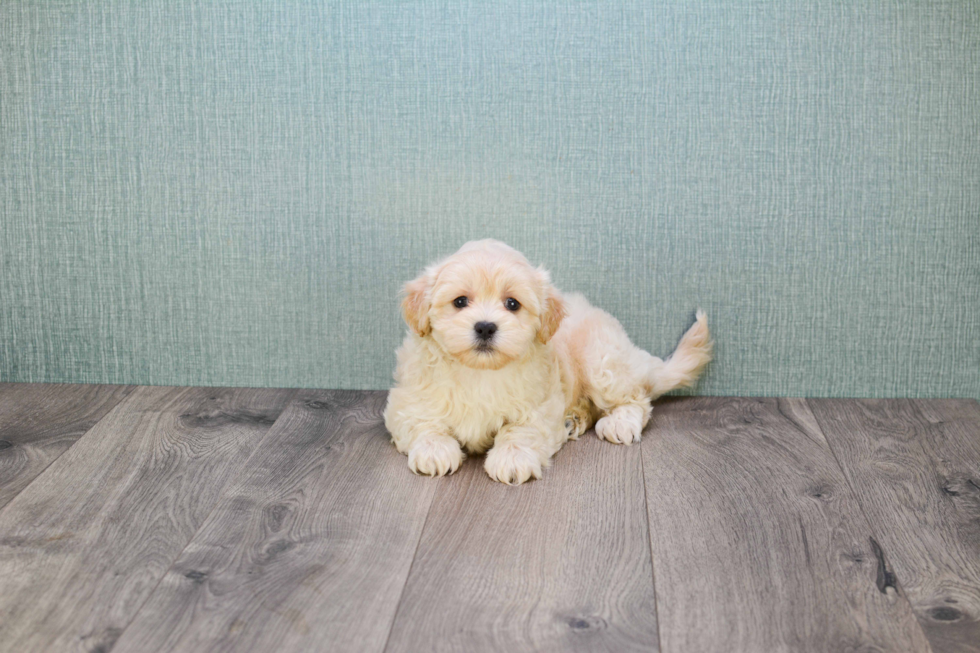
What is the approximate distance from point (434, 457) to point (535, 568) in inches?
19.9

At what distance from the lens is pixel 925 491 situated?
202 centimetres

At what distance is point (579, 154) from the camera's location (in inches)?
100

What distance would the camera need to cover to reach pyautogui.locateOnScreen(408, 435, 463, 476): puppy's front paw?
2.09 metres

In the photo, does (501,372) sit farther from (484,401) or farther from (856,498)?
(856,498)

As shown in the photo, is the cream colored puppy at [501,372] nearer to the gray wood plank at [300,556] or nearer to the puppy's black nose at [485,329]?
the puppy's black nose at [485,329]

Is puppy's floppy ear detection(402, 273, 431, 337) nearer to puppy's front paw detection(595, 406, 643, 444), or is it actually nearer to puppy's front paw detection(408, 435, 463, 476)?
puppy's front paw detection(408, 435, 463, 476)

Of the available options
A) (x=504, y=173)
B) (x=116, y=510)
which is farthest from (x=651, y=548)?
(x=504, y=173)

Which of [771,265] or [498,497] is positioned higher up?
[771,265]


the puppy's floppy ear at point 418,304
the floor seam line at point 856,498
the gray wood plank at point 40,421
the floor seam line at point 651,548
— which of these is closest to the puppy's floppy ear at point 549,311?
the puppy's floppy ear at point 418,304

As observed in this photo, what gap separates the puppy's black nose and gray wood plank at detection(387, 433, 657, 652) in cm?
35

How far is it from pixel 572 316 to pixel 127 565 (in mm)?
1320

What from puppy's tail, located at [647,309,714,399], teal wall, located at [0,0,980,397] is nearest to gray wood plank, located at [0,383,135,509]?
teal wall, located at [0,0,980,397]

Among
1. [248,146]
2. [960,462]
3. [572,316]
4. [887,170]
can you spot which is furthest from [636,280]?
[248,146]

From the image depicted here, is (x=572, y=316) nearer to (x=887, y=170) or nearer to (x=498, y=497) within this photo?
(x=498, y=497)
